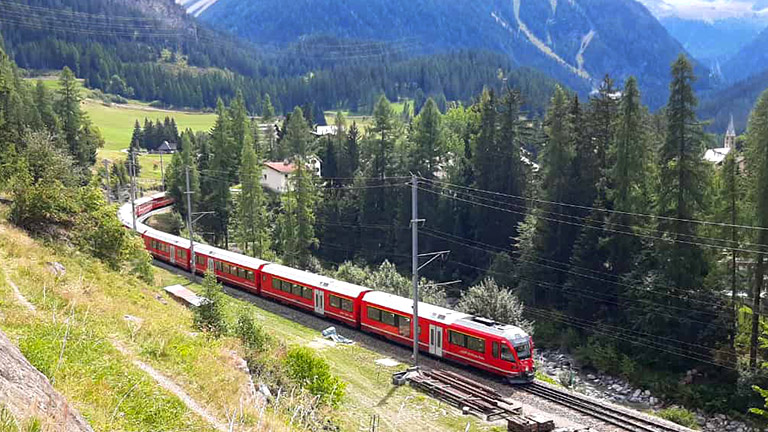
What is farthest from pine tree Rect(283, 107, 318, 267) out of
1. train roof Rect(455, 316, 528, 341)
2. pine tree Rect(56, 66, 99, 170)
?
train roof Rect(455, 316, 528, 341)

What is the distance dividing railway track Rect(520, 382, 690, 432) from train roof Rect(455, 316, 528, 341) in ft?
7.11

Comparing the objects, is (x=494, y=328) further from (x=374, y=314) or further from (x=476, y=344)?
(x=374, y=314)

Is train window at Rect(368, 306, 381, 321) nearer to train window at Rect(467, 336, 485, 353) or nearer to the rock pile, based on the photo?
train window at Rect(467, 336, 485, 353)

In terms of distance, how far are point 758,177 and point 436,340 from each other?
19.8 metres

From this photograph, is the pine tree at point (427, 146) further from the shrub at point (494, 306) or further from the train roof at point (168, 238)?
the shrub at point (494, 306)

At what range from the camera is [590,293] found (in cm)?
4747

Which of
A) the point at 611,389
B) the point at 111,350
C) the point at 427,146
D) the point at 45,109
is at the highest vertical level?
the point at 45,109

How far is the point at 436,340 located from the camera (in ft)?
98.8

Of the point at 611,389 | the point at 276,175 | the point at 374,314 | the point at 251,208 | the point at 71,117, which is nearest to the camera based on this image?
the point at 374,314

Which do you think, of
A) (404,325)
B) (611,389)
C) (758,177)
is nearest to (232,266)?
(404,325)

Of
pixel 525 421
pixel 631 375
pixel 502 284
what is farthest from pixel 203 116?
pixel 525 421

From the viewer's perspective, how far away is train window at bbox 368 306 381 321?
1303 inches

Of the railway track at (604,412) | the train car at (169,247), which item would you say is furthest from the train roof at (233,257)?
the railway track at (604,412)

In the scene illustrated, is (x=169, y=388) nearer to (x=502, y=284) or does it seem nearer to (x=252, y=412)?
(x=252, y=412)
